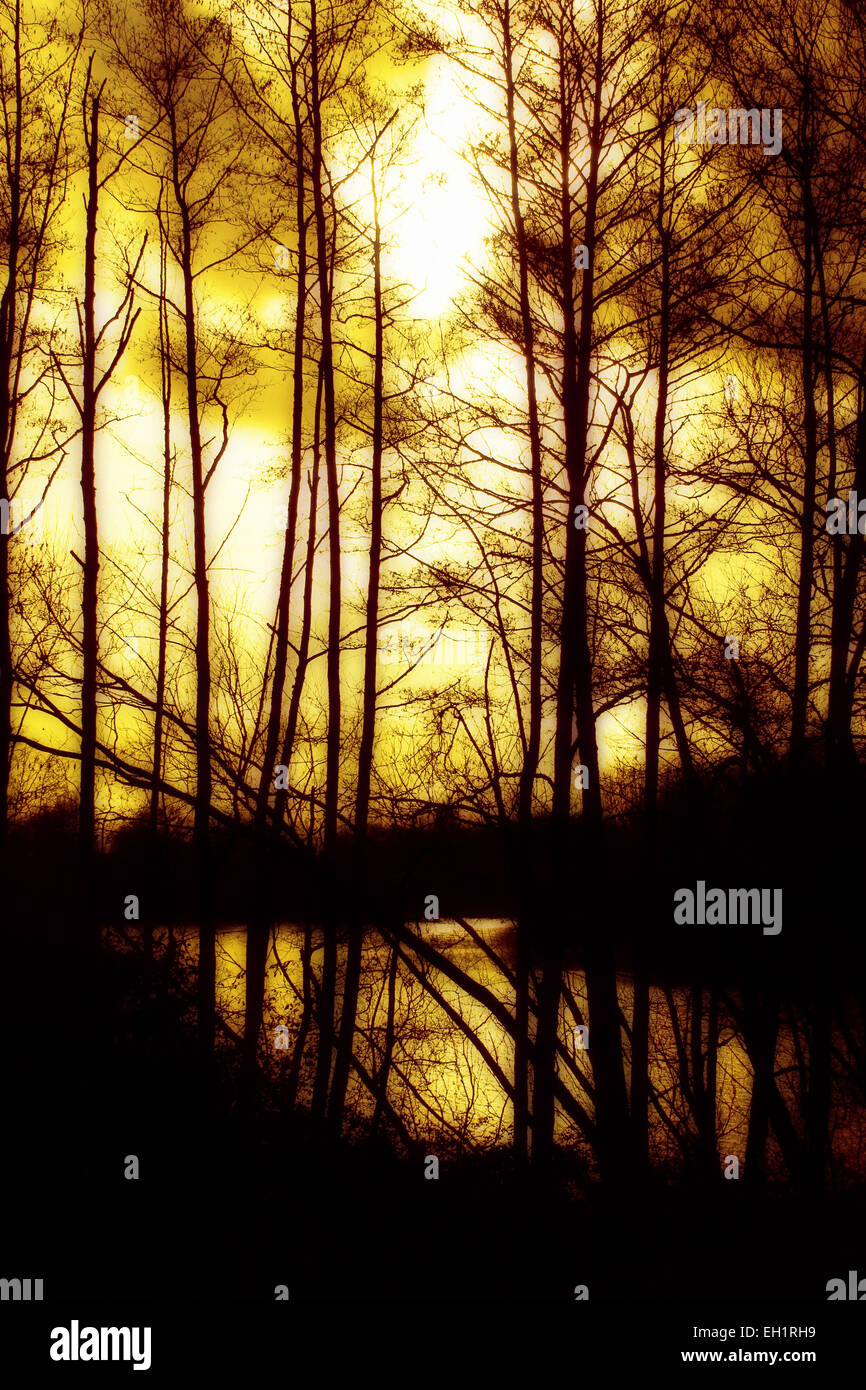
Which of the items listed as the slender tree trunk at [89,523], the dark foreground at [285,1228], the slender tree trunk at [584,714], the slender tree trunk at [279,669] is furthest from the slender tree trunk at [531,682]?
the slender tree trunk at [89,523]

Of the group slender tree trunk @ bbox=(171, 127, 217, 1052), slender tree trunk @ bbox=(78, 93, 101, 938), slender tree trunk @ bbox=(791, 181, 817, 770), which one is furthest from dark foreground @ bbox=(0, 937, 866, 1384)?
slender tree trunk @ bbox=(791, 181, 817, 770)

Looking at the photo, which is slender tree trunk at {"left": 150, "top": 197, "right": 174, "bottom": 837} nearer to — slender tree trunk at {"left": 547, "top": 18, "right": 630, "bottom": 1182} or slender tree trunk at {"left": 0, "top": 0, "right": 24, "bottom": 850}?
slender tree trunk at {"left": 0, "top": 0, "right": 24, "bottom": 850}

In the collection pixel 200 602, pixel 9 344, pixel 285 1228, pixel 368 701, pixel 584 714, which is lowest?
pixel 285 1228

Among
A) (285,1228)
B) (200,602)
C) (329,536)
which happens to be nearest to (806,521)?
(329,536)

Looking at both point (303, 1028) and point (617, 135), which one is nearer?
point (617, 135)

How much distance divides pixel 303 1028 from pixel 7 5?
12542 mm

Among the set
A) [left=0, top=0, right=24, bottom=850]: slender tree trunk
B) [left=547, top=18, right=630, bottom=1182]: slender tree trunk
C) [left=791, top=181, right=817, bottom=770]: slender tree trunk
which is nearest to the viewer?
[left=547, top=18, right=630, bottom=1182]: slender tree trunk

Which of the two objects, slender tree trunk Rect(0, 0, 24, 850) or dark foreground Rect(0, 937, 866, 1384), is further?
slender tree trunk Rect(0, 0, 24, 850)

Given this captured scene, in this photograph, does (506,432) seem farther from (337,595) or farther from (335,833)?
(335,833)

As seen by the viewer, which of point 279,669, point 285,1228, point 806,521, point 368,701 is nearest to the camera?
point 285,1228

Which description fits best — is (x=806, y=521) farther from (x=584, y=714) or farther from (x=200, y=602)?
(x=200, y=602)
